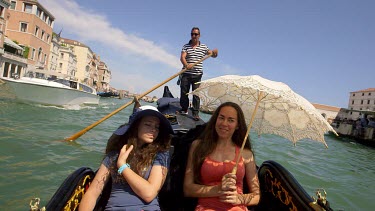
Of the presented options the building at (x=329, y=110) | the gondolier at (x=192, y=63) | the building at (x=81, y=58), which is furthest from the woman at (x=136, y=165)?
the building at (x=329, y=110)

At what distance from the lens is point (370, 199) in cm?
495

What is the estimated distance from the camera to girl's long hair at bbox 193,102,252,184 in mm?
2045

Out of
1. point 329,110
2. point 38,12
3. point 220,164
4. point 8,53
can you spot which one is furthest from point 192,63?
point 329,110

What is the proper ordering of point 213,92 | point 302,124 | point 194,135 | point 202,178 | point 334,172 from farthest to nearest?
point 334,172 → point 213,92 → point 194,135 → point 302,124 → point 202,178

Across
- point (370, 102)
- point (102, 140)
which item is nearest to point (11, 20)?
point (102, 140)

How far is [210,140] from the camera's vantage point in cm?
211

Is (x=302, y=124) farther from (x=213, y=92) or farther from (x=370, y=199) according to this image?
(x=370, y=199)

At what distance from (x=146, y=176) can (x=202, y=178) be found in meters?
0.41

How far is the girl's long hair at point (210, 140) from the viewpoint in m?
2.04

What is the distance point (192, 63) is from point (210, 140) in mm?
2096

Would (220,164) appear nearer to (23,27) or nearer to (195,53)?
(195,53)

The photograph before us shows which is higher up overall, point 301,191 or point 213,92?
point 213,92

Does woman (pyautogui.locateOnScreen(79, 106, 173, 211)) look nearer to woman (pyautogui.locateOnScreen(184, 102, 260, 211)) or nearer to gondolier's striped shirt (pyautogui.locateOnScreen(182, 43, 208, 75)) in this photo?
woman (pyautogui.locateOnScreen(184, 102, 260, 211))

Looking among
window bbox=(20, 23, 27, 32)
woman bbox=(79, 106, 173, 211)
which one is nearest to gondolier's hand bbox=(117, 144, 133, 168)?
woman bbox=(79, 106, 173, 211)
